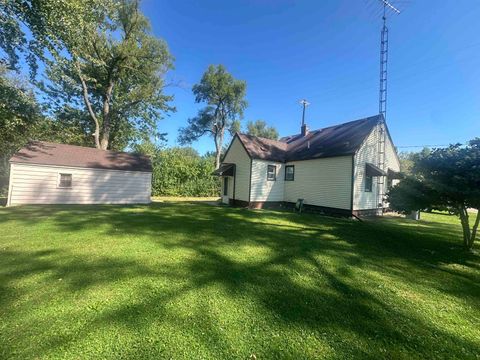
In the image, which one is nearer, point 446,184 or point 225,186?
point 446,184

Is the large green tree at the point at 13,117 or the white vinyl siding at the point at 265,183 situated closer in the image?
the large green tree at the point at 13,117

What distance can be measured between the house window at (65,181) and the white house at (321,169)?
386 inches

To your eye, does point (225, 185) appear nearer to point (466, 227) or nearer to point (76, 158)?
point (76, 158)

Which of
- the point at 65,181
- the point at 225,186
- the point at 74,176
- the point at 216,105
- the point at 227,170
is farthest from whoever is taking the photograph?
the point at 216,105

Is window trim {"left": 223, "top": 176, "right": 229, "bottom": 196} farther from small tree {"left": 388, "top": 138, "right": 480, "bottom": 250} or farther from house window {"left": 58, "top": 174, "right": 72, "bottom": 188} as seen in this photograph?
small tree {"left": 388, "top": 138, "right": 480, "bottom": 250}

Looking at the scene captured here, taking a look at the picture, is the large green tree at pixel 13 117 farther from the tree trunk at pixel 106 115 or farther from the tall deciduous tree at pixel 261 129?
the tall deciduous tree at pixel 261 129

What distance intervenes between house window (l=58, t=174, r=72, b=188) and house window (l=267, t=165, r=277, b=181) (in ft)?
42.2

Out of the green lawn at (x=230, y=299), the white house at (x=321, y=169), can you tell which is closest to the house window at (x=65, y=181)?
the green lawn at (x=230, y=299)

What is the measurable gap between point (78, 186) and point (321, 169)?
15.4m

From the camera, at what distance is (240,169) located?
17.7 meters

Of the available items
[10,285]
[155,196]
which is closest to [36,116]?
[155,196]

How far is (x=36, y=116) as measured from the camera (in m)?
16.8

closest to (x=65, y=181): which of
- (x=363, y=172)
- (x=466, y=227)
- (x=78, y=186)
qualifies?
(x=78, y=186)

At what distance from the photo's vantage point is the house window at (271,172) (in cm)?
1714
